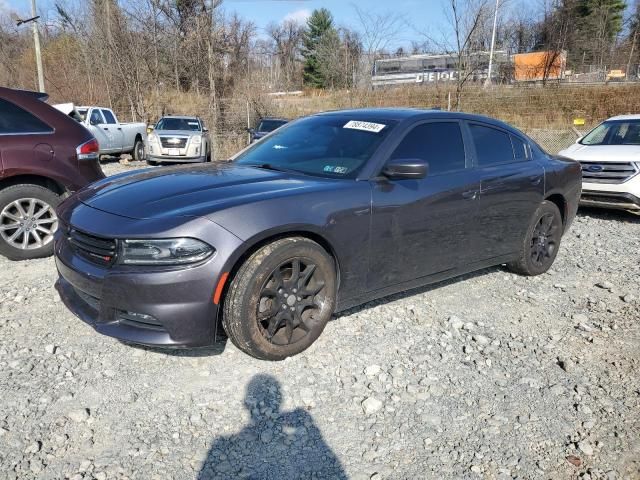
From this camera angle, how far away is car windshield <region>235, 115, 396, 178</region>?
370 cm

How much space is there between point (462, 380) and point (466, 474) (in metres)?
0.86

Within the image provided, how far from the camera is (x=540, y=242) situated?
5.08m

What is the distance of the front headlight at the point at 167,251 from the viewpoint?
279cm

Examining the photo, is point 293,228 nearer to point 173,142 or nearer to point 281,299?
point 281,299

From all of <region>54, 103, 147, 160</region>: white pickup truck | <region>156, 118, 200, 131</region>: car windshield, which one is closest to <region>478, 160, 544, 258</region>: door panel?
<region>54, 103, 147, 160</region>: white pickup truck

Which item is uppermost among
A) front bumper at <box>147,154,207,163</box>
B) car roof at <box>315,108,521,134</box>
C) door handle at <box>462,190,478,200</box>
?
car roof at <box>315,108,521,134</box>

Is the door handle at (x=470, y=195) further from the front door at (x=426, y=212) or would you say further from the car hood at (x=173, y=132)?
the car hood at (x=173, y=132)

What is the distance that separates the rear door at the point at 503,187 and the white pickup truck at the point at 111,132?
12.4 m

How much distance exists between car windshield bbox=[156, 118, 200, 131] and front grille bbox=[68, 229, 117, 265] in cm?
1374

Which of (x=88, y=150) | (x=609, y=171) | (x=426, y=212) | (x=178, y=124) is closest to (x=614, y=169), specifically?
(x=609, y=171)

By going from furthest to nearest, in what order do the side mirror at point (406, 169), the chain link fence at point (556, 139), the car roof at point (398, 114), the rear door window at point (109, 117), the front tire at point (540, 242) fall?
the rear door window at point (109, 117) < the chain link fence at point (556, 139) < the front tire at point (540, 242) < the car roof at point (398, 114) < the side mirror at point (406, 169)

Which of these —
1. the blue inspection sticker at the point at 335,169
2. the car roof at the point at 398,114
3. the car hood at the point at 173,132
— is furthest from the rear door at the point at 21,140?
the car hood at the point at 173,132

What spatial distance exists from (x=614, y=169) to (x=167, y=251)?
767 cm

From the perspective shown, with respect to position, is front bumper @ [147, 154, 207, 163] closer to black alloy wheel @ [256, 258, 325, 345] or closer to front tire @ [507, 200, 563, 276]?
front tire @ [507, 200, 563, 276]
